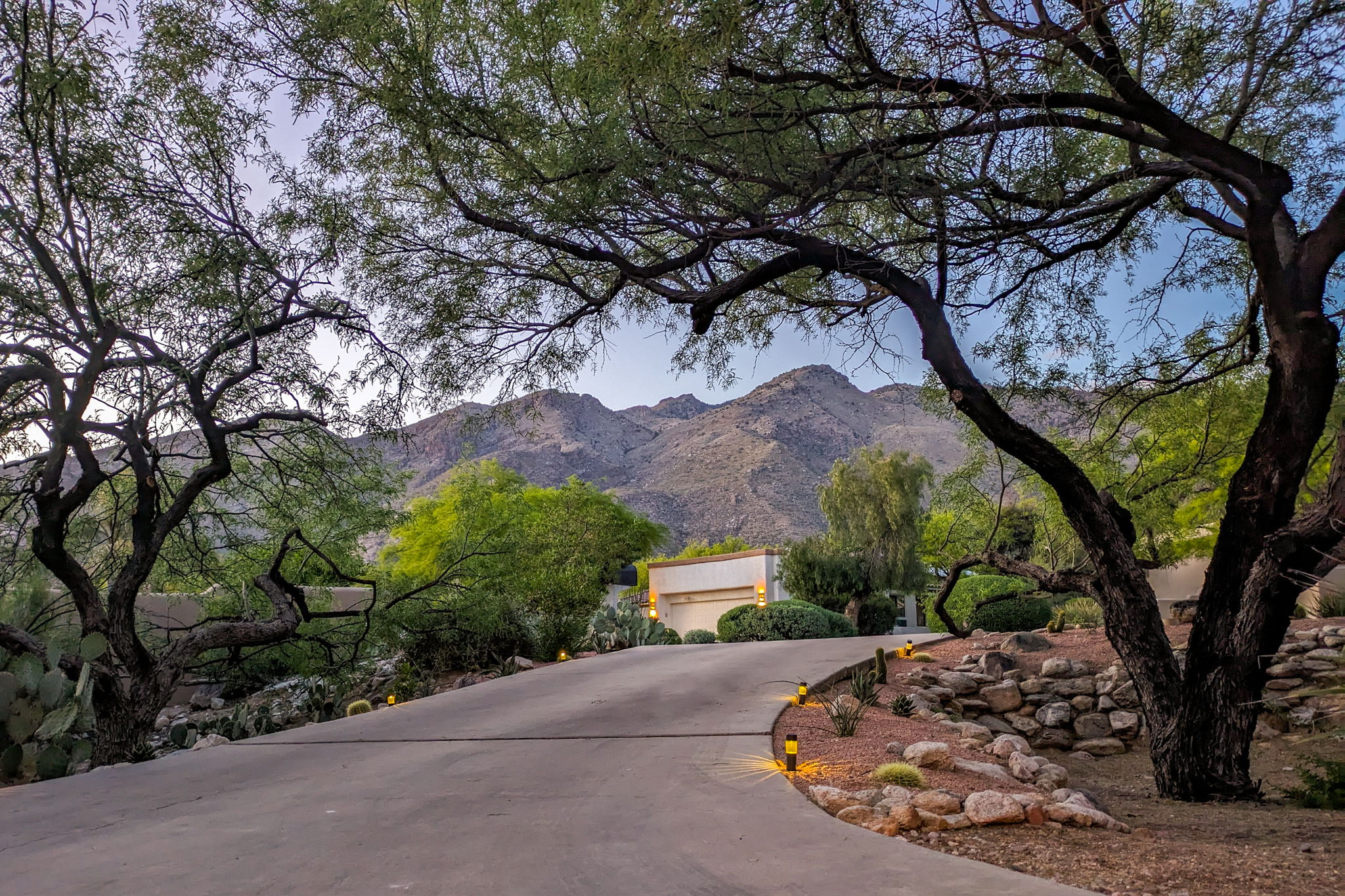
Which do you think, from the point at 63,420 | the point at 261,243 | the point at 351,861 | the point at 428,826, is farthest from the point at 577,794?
the point at 261,243

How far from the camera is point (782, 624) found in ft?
72.4

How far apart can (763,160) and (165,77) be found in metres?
6.14

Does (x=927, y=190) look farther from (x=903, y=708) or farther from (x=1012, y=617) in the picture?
(x=1012, y=617)

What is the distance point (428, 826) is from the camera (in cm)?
463

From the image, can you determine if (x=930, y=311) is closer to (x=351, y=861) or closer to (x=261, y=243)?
(x=351, y=861)

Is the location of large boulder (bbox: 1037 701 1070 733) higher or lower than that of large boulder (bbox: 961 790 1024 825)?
lower

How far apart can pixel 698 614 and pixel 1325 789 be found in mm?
29163

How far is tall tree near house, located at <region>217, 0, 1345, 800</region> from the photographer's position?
20.1 ft

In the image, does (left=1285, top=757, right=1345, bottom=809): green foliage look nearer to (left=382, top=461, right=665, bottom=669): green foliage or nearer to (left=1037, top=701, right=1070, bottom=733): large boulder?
(left=1037, top=701, right=1070, bottom=733): large boulder

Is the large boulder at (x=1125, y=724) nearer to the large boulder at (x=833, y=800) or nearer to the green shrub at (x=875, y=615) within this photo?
the large boulder at (x=833, y=800)

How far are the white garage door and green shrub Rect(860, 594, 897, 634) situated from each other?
6.70 metres

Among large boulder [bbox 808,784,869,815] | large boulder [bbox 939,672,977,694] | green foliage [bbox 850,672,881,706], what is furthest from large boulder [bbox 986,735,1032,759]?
large boulder [bbox 939,672,977,694]

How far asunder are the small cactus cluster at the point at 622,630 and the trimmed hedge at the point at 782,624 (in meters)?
2.32

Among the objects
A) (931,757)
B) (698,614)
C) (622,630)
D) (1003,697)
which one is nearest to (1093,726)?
(1003,697)
